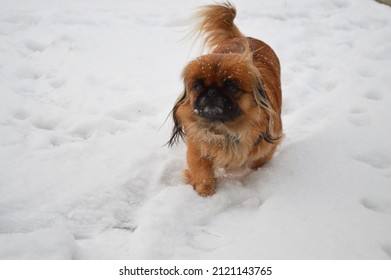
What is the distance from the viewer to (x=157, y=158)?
2.77 metres

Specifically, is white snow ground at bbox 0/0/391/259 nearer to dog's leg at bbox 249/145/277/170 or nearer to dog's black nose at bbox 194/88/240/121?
dog's leg at bbox 249/145/277/170

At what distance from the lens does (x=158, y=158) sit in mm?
2770

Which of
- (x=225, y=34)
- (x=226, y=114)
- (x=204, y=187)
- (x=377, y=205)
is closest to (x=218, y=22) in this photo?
(x=225, y=34)

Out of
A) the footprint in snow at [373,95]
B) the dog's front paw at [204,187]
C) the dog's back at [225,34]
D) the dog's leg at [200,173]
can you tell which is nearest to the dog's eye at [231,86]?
the dog's leg at [200,173]

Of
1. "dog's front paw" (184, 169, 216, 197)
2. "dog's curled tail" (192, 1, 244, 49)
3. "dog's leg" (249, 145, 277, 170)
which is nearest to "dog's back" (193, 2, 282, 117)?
"dog's curled tail" (192, 1, 244, 49)

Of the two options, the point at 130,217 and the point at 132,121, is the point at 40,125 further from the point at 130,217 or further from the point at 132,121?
the point at 130,217

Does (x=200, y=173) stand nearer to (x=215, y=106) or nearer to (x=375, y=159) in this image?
(x=215, y=106)

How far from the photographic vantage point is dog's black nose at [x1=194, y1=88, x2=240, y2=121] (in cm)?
206

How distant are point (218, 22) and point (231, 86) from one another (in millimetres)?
1556

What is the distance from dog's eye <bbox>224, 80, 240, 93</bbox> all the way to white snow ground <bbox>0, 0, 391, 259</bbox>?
0.70m

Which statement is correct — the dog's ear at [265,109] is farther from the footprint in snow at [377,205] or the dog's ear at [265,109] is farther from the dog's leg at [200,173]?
the footprint in snow at [377,205]

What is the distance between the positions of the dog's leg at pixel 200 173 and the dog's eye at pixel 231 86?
0.51 m
